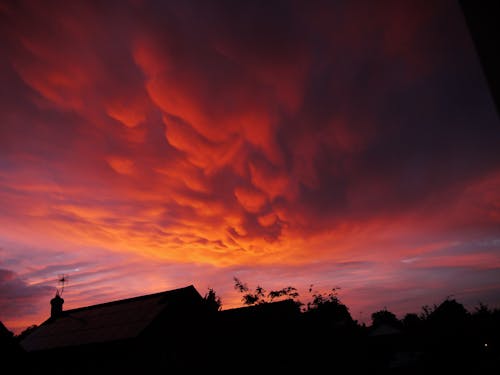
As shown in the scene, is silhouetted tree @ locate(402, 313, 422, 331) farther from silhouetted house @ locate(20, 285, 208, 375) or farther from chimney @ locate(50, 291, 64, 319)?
chimney @ locate(50, 291, 64, 319)

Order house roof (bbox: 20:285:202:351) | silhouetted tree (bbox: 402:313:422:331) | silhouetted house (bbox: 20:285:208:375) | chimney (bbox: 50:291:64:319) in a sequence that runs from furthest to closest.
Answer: silhouetted tree (bbox: 402:313:422:331)
chimney (bbox: 50:291:64:319)
house roof (bbox: 20:285:202:351)
silhouetted house (bbox: 20:285:208:375)

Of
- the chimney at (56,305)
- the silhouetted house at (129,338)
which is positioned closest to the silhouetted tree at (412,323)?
the silhouetted house at (129,338)

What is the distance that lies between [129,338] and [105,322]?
5.58m

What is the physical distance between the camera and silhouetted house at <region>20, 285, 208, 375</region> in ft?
60.2

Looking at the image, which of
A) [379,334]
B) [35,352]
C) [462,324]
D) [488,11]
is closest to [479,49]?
[488,11]

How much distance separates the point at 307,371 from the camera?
22562 millimetres

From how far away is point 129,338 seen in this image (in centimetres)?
1819

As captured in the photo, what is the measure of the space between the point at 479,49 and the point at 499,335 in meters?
45.1

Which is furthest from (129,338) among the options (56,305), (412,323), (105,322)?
(412,323)

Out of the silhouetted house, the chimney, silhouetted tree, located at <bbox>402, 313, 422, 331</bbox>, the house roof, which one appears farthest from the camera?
silhouetted tree, located at <bbox>402, 313, 422, 331</bbox>

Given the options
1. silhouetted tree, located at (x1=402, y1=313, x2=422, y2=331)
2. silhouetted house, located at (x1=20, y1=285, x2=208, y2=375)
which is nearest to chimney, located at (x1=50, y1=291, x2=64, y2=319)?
silhouetted house, located at (x1=20, y1=285, x2=208, y2=375)

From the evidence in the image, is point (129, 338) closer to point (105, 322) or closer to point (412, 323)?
point (105, 322)

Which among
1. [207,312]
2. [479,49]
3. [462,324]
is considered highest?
[479,49]

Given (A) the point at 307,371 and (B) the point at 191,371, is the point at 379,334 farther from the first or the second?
(B) the point at 191,371
